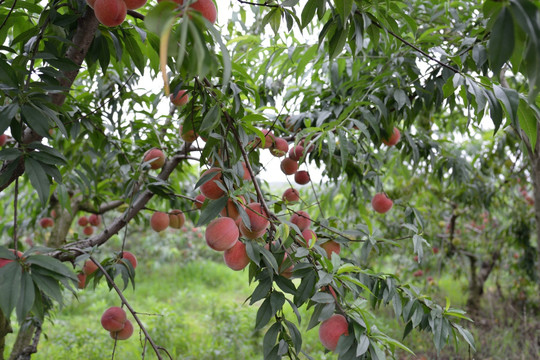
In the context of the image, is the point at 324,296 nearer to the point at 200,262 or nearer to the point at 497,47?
the point at 497,47

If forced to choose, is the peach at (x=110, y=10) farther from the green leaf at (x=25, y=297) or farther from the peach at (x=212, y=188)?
the green leaf at (x=25, y=297)

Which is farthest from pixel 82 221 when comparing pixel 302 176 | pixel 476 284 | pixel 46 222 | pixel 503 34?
pixel 476 284

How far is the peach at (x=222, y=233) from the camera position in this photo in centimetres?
73

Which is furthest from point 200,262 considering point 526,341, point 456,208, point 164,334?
point 526,341

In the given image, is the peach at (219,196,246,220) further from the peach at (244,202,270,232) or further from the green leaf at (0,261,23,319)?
the green leaf at (0,261,23,319)

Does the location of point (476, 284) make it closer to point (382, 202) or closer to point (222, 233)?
point (382, 202)

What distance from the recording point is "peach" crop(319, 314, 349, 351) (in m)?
0.76

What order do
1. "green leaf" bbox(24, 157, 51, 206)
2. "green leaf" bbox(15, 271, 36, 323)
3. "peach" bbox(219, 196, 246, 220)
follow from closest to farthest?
"green leaf" bbox(15, 271, 36, 323) < "green leaf" bbox(24, 157, 51, 206) < "peach" bbox(219, 196, 246, 220)

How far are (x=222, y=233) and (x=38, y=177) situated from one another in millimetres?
309

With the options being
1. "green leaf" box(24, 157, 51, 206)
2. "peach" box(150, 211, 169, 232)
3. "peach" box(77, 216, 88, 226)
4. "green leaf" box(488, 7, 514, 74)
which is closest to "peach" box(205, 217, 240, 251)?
"green leaf" box(24, 157, 51, 206)

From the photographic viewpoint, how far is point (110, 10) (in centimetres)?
65

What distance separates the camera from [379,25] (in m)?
0.80

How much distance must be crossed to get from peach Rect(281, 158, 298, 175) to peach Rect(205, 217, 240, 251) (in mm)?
573

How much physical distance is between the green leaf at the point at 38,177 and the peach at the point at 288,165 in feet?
2.48
